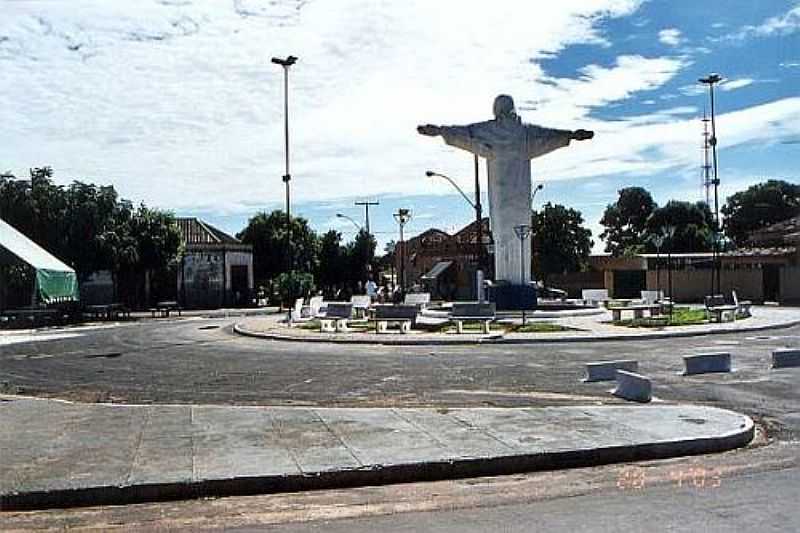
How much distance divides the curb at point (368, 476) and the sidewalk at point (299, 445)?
0.01 m

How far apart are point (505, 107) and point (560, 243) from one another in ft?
114

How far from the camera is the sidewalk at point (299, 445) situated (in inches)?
341

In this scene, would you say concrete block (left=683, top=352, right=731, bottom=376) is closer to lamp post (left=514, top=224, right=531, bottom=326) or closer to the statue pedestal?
lamp post (left=514, top=224, right=531, bottom=326)

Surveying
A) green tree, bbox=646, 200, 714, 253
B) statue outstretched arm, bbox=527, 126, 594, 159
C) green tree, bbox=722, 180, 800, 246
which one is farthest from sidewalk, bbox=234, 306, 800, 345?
green tree, bbox=722, 180, 800, 246

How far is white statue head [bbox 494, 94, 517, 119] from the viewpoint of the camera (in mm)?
40562

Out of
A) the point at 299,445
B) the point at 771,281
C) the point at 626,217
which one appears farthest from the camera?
the point at 626,217

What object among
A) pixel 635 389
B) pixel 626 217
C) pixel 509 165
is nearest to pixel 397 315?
pixel 509 165

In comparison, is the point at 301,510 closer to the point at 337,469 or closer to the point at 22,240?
the point at 337,469

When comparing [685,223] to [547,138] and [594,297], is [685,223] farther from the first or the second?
[547,138]

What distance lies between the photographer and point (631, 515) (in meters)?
7.42

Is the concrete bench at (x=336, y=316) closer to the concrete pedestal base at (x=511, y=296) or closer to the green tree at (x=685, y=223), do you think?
the concrete pedestal base at (x=511, y=296)

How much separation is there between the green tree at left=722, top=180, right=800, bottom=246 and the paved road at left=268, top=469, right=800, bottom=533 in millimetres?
94119

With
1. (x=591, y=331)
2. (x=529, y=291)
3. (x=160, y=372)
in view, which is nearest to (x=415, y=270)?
(x=529, y=291)

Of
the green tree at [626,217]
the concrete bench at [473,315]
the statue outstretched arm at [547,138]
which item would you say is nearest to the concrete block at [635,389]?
the concrete bench at [473,315]
